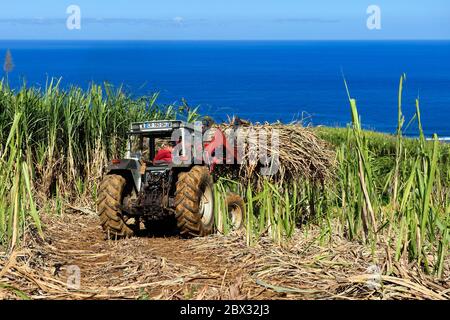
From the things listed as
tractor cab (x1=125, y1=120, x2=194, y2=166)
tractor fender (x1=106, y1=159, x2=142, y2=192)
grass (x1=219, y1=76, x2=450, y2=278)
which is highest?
tractor cab (x1=125, y1=120, x2=194, y2=166)

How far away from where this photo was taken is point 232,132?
421 inches

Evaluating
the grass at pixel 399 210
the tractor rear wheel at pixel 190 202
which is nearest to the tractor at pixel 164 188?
the tractor rear wheel at pixel 190 202

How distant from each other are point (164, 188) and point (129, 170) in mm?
541

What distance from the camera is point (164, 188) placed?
9125 mm

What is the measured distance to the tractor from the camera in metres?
8.79

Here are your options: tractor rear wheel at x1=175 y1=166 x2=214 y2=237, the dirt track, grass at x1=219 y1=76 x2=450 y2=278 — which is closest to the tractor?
tractor rear wheel at x1=175 y1=166 x2=214 y2=237

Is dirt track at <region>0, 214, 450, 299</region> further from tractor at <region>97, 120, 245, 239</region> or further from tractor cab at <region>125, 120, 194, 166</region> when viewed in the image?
tractor cab at <region>125, 120, 194, 166</region>

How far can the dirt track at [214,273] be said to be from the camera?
566 centimetres

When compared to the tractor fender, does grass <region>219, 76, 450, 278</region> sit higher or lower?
lower

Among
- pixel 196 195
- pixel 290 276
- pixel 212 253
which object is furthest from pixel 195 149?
pixel 290 276

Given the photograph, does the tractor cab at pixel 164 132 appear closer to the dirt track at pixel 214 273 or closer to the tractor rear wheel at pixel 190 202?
the tractor rear wheel at pixel 190 202
